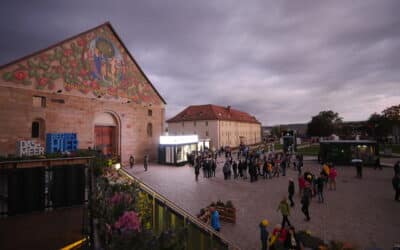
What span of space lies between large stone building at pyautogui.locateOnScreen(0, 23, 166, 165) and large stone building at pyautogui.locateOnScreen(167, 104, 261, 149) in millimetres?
23364

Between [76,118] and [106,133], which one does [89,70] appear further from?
[106,133]

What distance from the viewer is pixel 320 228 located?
859cm

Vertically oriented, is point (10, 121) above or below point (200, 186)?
above

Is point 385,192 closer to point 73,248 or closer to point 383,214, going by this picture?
point 383,214

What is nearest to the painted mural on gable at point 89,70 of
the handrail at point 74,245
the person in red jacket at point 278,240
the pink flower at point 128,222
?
the handrail at point 74,245

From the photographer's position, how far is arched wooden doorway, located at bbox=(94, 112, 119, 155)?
21.3 m

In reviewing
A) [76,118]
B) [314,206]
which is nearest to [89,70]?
[76,118]

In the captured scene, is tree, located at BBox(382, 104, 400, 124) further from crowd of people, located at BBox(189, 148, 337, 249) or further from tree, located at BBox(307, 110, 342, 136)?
crowd of people, located at BBox(189, 148, 337, 249)

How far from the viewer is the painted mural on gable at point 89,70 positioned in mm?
16406

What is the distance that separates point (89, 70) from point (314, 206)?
2136 centimetres

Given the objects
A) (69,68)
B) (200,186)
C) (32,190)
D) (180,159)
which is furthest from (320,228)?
(69,68)

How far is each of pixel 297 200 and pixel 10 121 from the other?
20514 mm

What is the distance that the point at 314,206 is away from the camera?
11.3 meters

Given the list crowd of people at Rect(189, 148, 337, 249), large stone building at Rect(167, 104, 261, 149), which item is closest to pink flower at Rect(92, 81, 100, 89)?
crowd of people at Rect(189, 148, 337, 249)
